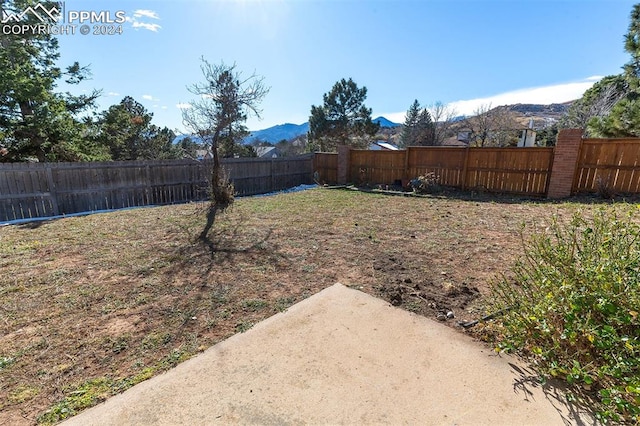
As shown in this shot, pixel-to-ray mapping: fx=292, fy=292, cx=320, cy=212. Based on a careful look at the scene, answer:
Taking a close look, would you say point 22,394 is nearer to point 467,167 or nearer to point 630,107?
point 467,167

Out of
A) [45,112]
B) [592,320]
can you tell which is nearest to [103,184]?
[45,112]

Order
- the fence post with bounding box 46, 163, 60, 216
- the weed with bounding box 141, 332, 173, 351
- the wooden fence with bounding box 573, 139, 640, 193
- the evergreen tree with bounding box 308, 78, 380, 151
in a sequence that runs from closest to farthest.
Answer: the weed with bounding box 141, 332, 173, 351 → the wooden fence with bounding box 573, 139, 640, 193 → the fence post with bounding box 46, 163, 60, 216 → the evergreen tree with bounding box 308, 78, 380, 151

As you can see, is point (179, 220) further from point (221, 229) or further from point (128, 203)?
point (128, 203)

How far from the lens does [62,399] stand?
1737 millimetres

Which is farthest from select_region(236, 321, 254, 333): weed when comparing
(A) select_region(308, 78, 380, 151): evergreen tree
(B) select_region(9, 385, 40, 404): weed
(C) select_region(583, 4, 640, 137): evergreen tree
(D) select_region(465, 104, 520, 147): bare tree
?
(D) select_region(465, 104, 520, 147): bare tree

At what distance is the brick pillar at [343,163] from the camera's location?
12.7 m

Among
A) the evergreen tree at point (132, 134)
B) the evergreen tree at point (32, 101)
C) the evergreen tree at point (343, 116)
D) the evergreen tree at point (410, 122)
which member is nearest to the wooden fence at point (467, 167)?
the evergreen tree at point (132, 134)

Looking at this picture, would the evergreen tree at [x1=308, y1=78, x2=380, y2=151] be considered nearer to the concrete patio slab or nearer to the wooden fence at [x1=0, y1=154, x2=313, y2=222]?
the wooden fence at [x1=0, y1=154, x2=313, y2=222]

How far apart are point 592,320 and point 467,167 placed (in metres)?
9.09

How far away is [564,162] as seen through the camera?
7871 mm

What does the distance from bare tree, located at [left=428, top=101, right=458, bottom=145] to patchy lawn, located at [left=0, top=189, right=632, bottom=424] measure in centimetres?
2233

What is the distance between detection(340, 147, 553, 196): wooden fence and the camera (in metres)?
8.61

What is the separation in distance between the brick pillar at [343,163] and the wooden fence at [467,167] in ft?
1.28

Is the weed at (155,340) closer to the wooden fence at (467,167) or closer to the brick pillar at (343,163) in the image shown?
the wooden fence at (467,167)
